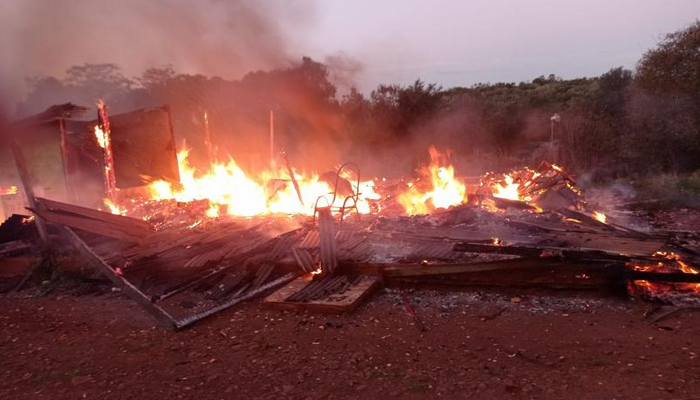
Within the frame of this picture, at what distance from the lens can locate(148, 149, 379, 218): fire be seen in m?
11.8

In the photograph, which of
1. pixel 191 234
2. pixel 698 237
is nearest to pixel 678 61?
pixel 698 237

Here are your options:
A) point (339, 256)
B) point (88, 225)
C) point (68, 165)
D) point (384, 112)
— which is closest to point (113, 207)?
point (68, 165)

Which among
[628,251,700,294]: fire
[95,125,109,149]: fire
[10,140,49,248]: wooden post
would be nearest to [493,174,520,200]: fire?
[628,251,700,294]: fire

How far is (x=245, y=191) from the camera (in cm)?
1321

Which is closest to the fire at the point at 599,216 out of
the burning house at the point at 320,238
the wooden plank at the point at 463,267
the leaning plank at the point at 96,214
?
the burning house at the point at 320,238

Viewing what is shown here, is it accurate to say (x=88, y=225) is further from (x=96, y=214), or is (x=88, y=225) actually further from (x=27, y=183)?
(x=27, y=183)

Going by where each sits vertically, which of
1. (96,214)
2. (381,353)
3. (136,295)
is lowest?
(381,353)

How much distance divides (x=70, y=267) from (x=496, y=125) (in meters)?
21.9

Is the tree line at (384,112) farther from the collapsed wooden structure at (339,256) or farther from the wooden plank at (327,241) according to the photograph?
the wooden plank at (327,241)

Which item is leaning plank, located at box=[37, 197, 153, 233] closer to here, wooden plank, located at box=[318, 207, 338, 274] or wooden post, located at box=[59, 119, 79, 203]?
wooden plank, located at box=[318, 207, 338, 274]

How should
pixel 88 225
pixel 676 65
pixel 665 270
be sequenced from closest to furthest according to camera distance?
1. pixel 665 270
2. pixel 88 225
3. pixel 676 65

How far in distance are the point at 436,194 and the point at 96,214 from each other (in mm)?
7614

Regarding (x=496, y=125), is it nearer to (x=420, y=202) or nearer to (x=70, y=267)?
(x=420, y=202)

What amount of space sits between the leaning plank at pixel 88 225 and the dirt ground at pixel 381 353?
2410 millimetres
